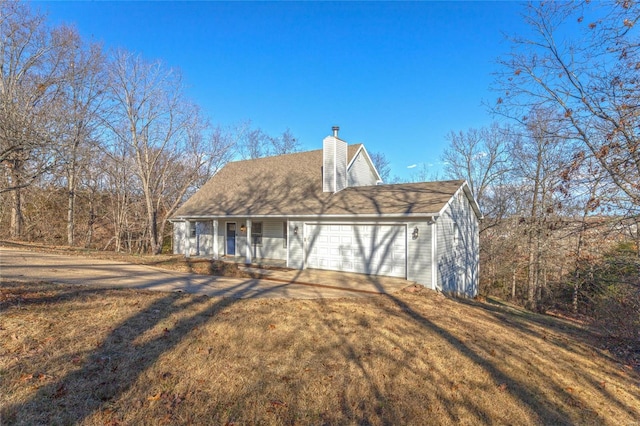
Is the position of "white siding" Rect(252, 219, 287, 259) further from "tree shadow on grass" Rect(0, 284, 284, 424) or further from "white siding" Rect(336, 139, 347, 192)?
"tree shadow on grass" Rect(0, 284, 284, 424)

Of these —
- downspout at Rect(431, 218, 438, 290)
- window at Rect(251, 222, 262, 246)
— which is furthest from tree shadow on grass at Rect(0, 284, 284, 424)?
window at Rect(251, 222, 262, 246)

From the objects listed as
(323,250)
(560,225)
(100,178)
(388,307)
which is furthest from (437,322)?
(100,178)

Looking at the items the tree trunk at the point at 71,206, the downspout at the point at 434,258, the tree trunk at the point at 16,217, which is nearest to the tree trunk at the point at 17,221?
the tree trunk at the point at 16,217

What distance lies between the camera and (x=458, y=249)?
43.6 ft

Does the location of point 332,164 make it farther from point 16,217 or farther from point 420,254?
point 16,217

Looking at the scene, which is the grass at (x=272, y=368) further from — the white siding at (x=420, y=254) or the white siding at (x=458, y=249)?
the white siding at (x=458, y=249)

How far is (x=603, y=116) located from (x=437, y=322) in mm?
4906

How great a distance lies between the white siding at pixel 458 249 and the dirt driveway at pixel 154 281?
3731mm

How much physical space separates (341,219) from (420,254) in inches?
125

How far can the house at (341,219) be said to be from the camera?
11.2 m

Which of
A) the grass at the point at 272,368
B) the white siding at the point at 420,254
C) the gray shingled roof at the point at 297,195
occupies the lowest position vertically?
the grass at the point at 272,368

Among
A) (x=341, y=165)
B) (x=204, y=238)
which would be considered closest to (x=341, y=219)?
(x=341, y=165)

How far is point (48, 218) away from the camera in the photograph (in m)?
23.9

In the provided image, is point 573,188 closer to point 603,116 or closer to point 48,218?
point 603,116
